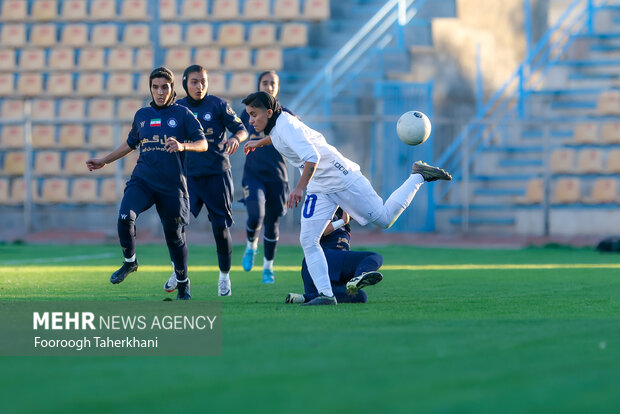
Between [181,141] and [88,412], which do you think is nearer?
[88,412]

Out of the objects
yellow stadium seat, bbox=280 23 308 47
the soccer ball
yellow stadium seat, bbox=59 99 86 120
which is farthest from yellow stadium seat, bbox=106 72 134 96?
the soccer ball

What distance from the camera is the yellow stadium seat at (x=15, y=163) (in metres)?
22.2

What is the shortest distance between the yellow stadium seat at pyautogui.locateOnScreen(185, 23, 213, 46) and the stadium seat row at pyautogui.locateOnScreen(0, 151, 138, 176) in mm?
3141

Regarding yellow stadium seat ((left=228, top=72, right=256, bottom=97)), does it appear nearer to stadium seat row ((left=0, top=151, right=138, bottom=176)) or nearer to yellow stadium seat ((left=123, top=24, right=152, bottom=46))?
yellow stadium seat ((left=123, top=24, right=152, bottom=46))

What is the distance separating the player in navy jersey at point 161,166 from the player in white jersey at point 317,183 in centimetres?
62

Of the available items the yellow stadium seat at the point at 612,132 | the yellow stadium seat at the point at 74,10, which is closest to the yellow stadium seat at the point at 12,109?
the yellow stadium seat at the point at 74,10

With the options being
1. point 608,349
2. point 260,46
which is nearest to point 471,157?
point 260,46

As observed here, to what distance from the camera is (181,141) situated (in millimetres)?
8000

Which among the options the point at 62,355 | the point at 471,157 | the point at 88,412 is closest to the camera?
the point at 88,412

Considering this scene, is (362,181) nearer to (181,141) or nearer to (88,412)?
(181,141)

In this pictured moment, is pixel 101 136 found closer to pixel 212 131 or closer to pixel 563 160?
pixel 563 160

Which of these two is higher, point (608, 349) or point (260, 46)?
point (260, 46)

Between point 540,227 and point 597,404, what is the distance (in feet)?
55.6

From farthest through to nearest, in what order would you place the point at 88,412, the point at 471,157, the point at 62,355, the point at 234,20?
the point at 234,20
the point at 471,157
the point at 62,355
the point at 88,412
